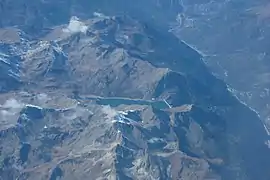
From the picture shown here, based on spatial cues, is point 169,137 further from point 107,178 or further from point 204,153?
point 107,178

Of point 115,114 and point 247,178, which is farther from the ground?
point 115,114

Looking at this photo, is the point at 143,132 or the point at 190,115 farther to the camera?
the point at 190,115

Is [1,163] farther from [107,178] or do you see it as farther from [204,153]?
[204,153]

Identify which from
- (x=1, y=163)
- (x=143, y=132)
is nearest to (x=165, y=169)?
(x=143, y=132)

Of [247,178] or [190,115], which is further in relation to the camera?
[190,115]

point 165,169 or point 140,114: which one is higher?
point 140,114

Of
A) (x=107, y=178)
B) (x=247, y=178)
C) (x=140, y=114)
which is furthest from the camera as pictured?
(x=140, y=114)

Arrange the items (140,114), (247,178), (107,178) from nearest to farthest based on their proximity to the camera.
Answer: (107,178) → (247,178) → (140,114)

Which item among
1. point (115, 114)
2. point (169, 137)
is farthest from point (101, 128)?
point (169, 137)
